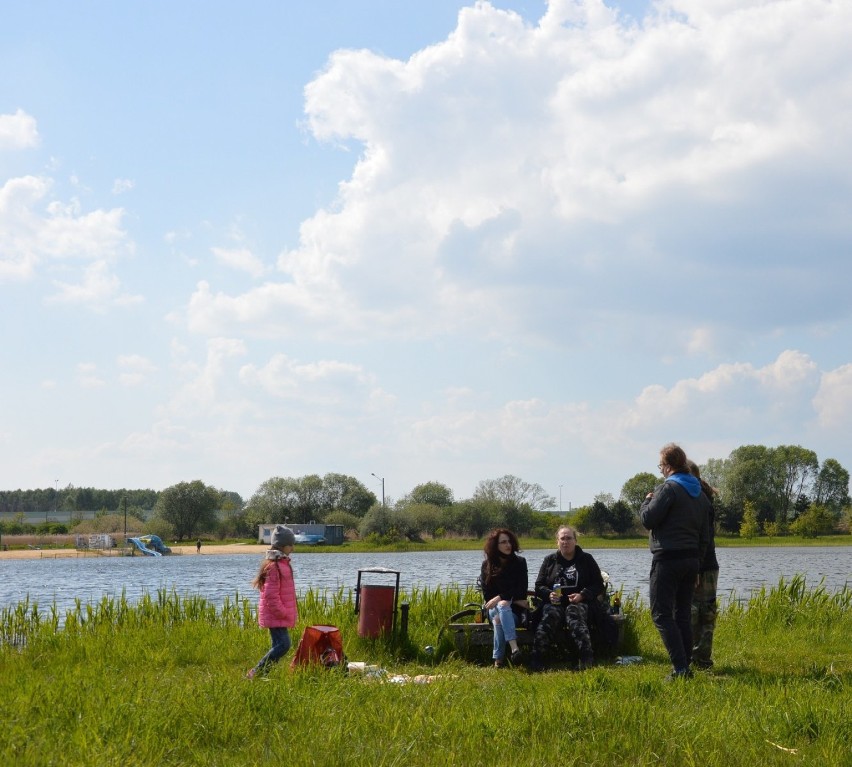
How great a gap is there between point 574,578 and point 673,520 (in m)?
1.82

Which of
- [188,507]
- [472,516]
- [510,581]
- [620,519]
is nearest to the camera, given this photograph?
[510,581]

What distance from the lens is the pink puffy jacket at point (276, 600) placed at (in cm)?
792

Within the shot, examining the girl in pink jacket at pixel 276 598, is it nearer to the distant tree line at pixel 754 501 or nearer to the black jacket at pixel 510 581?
the black jacket at pixel 510 581

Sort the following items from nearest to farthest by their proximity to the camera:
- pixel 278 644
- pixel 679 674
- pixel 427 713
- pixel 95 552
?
1. pixel 427 713
2. pixel 679 674
3. pixel 278 644
4. pixel 95 552

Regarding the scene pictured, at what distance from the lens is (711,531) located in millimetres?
8367

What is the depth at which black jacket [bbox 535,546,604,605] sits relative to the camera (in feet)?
29.7

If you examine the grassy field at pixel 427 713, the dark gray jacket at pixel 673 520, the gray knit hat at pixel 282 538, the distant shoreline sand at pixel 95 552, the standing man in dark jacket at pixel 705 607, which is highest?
the dark gray jacket at pixel 673 520

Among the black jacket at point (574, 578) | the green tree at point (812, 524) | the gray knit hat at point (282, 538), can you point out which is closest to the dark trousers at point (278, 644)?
the gray knit hat at point (282, 538)

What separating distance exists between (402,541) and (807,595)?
217 feet

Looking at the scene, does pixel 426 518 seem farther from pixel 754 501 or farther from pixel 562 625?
pixel 562 625

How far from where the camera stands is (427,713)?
5699mm

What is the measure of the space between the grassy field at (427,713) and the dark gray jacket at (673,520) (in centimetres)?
101

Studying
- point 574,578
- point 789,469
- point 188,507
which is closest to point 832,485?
point 789,469

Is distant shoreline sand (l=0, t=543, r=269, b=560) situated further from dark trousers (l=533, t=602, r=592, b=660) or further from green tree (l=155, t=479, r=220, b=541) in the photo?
dark trousers (l=533, t=602, r=592, b=660)
